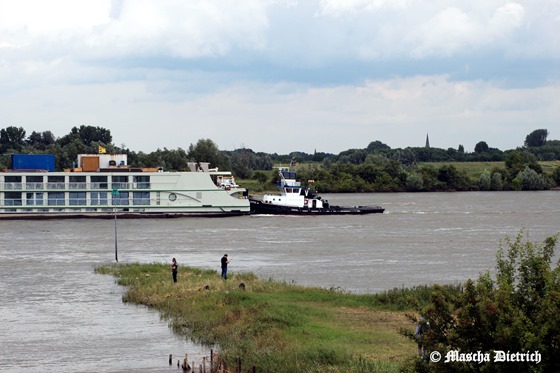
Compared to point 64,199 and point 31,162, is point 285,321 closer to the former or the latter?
point 64,199

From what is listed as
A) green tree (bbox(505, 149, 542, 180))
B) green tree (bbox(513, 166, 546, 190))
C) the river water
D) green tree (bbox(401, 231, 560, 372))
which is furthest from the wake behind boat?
green tree (bbox(505, 149, 542, 180))

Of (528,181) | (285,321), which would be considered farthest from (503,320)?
(528,181)

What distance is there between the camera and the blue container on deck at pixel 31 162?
332ft

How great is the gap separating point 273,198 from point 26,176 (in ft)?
91.3

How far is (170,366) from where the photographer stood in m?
26.0

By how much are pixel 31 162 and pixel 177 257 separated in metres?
48.8

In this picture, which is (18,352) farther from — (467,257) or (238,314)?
(467,257)

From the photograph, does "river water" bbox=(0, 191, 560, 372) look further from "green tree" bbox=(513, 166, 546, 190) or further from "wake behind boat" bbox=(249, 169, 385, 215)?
"green tree" bbox=(513, 166, 546, 190)

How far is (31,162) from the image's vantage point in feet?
333

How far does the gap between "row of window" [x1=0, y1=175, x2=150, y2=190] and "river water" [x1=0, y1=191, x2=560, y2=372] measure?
4.85 m

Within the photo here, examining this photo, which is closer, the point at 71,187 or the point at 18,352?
the point at 18,352

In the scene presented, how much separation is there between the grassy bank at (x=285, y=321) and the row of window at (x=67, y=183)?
57.5 metres

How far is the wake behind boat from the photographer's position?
101312mm

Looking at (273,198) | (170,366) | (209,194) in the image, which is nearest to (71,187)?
(209,194)
